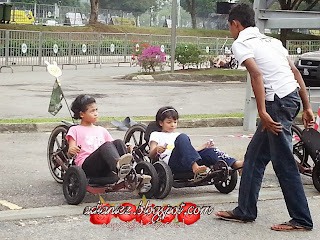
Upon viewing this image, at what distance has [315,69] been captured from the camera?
1656 cm

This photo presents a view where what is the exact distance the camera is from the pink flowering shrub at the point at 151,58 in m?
25.3

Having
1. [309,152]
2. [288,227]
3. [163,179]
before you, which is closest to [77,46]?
[309,152]

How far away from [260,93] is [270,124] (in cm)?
25

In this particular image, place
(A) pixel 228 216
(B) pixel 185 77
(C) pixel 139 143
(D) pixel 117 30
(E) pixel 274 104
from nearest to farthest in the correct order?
(E) pixel 274 104, (A) pixel 228 216, (C) pixel 139 143, (B) pixel 185 77, (D) pixel 117 30

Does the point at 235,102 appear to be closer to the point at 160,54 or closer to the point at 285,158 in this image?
the point at 160,54

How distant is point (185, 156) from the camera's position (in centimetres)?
702

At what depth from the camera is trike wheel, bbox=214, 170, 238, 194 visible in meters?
7.27

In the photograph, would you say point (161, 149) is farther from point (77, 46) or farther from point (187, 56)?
point (77, 46)

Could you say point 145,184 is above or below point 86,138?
below

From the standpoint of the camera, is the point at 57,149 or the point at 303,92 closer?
the point at 303,92

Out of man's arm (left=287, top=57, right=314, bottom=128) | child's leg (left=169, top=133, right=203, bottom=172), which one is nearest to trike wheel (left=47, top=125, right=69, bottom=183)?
child's leg (left=169, top=133, right=203, bottom=172)

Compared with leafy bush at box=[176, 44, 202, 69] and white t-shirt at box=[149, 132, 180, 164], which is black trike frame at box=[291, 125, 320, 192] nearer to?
white t-shirt at box=[149, 132, 180, 164]

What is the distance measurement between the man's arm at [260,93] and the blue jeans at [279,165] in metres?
0.10

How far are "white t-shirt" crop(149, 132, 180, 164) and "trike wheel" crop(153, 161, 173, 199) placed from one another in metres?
0.21
